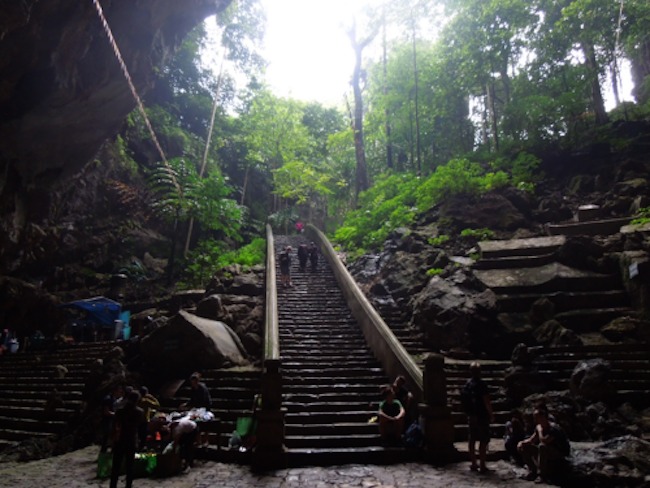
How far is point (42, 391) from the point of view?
37.6ft

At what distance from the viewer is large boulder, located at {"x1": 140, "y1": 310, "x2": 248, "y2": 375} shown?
10.6 metres

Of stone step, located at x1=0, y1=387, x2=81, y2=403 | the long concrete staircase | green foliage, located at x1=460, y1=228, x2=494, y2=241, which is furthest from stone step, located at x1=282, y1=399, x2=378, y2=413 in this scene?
green foliage, located at x1=460, y1=228, x2=494, y2=241

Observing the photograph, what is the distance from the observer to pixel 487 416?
6.17m

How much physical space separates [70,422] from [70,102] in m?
9.58

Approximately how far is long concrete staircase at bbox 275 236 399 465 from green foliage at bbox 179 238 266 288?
21.2 ft

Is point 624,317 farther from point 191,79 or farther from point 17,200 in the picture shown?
point 191,79

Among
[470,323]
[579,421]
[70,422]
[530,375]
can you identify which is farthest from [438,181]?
[70,422]

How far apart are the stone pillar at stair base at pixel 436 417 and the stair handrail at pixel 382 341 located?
16.1 inches

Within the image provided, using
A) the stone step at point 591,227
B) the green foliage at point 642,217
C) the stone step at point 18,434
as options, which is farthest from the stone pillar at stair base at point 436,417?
the stone step at point 591,227

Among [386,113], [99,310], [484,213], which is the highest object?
[386,113]

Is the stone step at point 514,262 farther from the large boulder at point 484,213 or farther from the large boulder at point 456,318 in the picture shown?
the large boulder at point 484,213

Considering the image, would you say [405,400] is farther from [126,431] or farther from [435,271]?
[435,271]

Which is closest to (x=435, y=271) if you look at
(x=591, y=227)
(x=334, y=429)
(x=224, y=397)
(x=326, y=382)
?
(x=591, y=227)

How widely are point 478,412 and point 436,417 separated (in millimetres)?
1054
